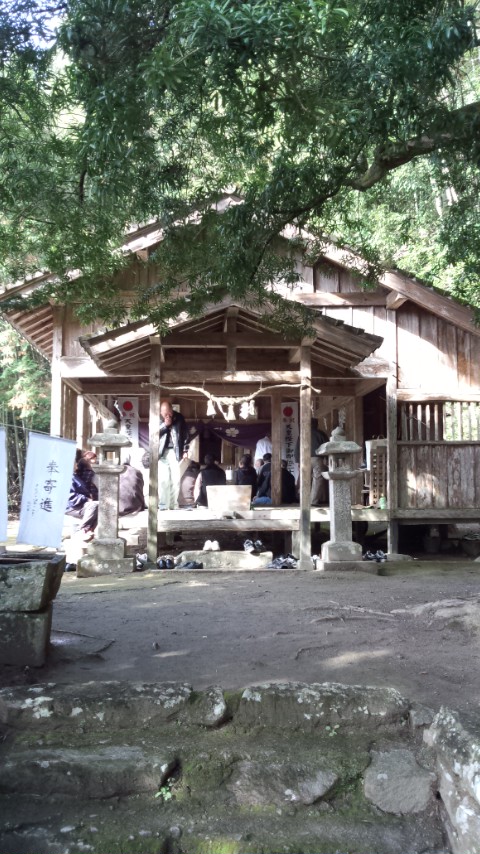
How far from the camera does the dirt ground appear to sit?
4500 millimetres

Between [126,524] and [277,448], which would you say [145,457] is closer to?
[126,524]

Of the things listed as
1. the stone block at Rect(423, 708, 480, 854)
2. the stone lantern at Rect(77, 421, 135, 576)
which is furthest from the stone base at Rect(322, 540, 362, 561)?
the stone block at Rect(423, 708, 480, 854)

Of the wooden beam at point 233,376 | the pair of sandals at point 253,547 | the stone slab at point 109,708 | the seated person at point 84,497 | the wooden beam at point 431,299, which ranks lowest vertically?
the stone slab at point 109,708

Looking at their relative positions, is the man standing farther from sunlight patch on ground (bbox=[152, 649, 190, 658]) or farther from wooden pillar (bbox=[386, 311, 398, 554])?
sunlight patch on ground (bbox=[152, 649, 190, 658])

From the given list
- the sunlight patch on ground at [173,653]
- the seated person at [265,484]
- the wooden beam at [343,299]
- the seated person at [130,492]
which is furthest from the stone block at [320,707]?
the wooden beam at [343,299]

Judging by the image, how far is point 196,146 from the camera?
8336 millimetres

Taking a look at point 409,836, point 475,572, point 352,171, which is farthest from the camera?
point 475,572

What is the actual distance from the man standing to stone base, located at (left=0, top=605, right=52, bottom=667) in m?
7.73

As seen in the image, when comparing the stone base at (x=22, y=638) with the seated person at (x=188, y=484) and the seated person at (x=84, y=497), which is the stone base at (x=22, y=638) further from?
the seated person at (x=188, y=484)

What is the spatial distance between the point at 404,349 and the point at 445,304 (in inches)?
45.0

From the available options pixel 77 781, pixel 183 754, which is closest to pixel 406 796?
pixel 183 754

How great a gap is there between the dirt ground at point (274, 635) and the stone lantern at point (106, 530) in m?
0.77

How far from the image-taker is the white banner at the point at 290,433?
14625 millimetres

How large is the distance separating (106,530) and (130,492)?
249 centimetres
